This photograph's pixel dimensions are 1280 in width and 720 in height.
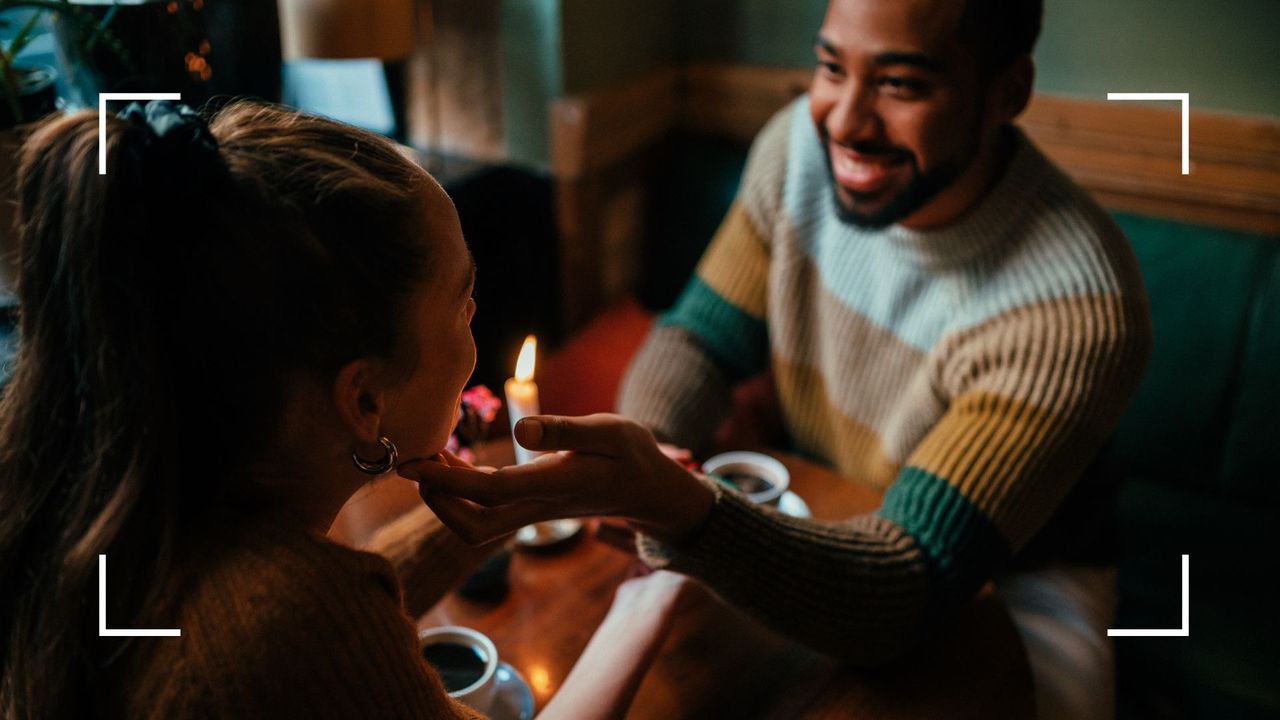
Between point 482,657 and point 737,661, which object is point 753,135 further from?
point 482,657

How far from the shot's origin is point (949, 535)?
1267 mm

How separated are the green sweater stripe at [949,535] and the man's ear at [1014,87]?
56 centimetres

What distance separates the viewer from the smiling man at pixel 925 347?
4.01 ft

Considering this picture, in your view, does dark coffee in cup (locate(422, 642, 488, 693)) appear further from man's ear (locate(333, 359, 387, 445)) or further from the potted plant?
the potted plant

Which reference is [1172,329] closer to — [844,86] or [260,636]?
[844,86]

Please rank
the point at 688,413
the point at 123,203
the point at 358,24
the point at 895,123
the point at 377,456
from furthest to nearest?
the point at 358,24
the point at 688,413
the point at 895,123
the point at 377,456
the point at 123,203

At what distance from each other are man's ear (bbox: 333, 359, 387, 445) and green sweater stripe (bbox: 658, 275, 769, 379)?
999mm

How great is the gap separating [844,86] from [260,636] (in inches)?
43.7

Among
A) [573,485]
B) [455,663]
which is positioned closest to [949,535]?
[573,485]

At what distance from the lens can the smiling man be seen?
4.01 ft

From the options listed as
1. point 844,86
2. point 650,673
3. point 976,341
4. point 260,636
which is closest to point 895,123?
point 844,86

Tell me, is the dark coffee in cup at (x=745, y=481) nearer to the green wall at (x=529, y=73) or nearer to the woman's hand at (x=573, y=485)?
the woman's hand at (x=573, y=485)

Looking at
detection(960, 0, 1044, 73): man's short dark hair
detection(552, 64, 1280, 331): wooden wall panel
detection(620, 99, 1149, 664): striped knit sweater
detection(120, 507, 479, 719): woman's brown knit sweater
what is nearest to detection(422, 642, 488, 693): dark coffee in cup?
detection(120, 507, 479, 719): woman's brown knit sweater

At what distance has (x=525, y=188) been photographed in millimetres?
2342
